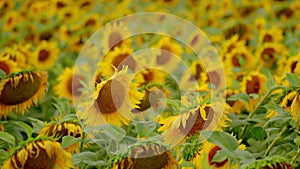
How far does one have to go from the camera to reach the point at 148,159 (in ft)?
4.73

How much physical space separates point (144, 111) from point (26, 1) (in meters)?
2.75

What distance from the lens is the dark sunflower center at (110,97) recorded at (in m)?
1.65

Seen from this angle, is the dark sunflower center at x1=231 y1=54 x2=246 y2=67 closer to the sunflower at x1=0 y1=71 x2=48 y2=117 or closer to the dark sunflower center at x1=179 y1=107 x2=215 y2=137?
the sunflower at x1=0 y1=71 x2=48 y2=117

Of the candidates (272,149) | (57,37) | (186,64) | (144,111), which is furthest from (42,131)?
(57,37)

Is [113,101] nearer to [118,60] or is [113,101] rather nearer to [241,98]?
[241,98]

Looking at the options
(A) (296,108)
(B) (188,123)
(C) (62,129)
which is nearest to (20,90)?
(C) (62,129)

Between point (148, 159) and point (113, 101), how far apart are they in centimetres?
31

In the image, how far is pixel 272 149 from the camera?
178 cm

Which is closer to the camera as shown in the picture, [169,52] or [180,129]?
[180,129]

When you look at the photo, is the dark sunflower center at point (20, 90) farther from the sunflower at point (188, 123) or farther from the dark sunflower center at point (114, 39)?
the dark sunflower center at point (114, 39)

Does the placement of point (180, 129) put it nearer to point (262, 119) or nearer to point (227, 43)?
point (262, 119)

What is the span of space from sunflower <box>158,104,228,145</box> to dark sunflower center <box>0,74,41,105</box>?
0.61 m

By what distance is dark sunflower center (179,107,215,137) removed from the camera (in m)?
1.54

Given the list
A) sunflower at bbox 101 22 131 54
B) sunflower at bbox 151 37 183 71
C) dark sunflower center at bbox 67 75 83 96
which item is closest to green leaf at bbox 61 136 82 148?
dark sunflower center at bbox 67 75 83 96
